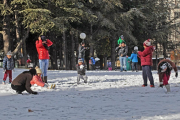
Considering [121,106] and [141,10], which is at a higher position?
[141,10]

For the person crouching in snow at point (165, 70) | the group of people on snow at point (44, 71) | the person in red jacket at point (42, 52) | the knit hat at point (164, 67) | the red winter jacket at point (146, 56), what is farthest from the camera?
the person in red jacket at point (42, 52)

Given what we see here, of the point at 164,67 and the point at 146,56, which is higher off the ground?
the point at 146,56

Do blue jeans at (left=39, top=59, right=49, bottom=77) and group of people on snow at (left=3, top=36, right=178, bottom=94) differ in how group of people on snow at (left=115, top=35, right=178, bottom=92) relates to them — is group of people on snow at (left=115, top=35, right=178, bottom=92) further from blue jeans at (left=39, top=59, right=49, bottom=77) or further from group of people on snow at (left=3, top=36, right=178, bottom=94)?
blue jeans at (left=39, top=59, right=49, bottom=77)

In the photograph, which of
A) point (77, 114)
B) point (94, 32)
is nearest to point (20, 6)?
point (94, 32)

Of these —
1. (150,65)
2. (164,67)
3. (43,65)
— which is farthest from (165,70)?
(43,65)

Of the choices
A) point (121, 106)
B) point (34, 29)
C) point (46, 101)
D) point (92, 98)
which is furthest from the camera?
point (34, 29)

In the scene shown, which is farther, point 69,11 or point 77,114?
point 69,11

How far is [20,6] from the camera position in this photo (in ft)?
103

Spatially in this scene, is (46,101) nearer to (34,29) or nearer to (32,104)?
(32,104)

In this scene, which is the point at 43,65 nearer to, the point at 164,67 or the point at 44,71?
the point at 44,71

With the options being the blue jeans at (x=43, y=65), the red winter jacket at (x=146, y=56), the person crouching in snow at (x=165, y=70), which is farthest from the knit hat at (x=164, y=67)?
the blue jeans at (x=43, y=65)

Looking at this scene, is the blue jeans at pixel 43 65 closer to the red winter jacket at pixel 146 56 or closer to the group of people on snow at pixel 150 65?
the group of people on snow at pixel 150 65

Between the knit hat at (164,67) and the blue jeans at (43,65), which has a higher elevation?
the blue jeans at (43,65)

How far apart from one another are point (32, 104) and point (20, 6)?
966 inches
